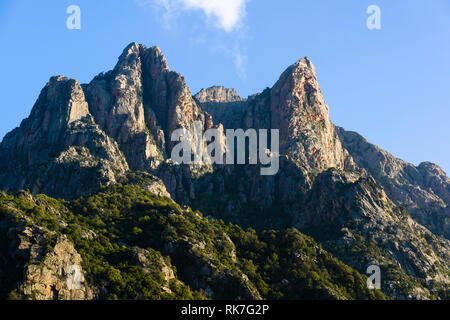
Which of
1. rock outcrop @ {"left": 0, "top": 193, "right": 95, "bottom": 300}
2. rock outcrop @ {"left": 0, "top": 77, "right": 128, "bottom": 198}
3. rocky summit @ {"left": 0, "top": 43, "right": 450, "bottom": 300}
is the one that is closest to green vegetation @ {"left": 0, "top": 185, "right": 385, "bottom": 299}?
rocky summit @ {"left": 0, "top": 43, "right": 450, "bottom": 300}

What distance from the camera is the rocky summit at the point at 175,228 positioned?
94.6 m

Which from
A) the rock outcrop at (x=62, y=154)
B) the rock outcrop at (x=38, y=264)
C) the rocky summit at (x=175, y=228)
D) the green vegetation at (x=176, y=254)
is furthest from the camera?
the rock outcrop at (x=62, y=154)

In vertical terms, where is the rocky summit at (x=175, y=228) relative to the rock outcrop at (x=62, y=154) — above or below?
below

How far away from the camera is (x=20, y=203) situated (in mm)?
112688

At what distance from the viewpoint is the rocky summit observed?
3723 inches

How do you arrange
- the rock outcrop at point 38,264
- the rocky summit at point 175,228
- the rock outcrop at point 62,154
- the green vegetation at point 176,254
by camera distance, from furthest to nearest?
the rock outcrop at point 62,154 → the green vegetation at point 176,254 → the rocky summit at point 175,228 → the rock outcrop at point 38,264

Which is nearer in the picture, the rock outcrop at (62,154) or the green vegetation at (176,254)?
the green vegetation at (176,254)

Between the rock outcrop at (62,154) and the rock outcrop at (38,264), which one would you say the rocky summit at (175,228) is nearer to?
the rock outcrop at (38,264)

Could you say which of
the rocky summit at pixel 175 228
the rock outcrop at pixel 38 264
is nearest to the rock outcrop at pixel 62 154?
the rocky summit at pixel 175 228

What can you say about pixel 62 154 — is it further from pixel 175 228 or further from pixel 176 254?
pixel 176 254
